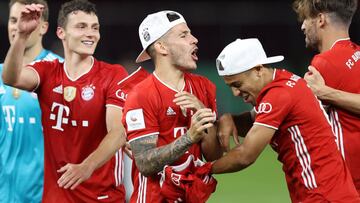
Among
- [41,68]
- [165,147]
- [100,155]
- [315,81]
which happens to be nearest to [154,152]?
[165,147]

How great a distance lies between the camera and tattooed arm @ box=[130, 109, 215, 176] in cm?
582

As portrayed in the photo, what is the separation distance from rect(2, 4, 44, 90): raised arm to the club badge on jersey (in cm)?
27

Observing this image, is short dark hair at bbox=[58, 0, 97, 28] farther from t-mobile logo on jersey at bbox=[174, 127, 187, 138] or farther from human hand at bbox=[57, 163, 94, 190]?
t-mobile logo on jersey at bbox=[174, 127, 187, 138]

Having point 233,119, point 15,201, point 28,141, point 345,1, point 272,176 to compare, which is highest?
point 345,1

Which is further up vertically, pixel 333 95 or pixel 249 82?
pixel 249 82

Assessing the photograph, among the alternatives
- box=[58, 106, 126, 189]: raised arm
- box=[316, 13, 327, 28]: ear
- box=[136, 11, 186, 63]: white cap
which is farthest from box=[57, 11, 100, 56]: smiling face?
box=[316, 13, 327, 28]: ear

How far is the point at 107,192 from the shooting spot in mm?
7648

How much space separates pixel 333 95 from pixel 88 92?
214cm

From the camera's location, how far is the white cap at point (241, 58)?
6.17 meters

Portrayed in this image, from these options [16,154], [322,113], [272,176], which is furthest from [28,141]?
[272,176]

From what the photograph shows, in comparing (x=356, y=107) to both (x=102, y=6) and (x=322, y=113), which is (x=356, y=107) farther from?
(x=102, y=6)

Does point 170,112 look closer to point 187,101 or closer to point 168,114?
point 168,114

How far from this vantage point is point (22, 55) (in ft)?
22.4

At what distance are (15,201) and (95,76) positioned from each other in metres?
1.38
